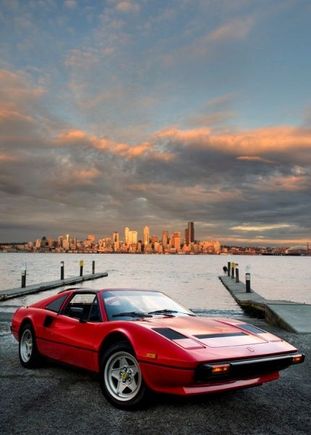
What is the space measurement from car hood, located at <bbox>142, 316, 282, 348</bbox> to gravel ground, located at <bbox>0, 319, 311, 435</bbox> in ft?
2.19

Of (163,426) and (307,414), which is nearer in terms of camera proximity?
(163,426)

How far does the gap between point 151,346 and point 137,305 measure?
1.39 m

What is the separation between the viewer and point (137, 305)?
6.08 meters

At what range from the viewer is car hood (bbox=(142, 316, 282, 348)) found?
191 inches

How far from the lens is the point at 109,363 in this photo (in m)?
5.16

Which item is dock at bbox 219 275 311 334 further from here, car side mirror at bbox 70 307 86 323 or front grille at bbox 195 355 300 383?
car side mirror at bbox 70 307 86 323

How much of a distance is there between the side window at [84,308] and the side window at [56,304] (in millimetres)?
180

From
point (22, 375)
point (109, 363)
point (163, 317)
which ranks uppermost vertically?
point (163, 317)

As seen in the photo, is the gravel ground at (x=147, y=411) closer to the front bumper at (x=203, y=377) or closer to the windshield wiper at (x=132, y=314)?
the front bumper at (x=203, y=377)

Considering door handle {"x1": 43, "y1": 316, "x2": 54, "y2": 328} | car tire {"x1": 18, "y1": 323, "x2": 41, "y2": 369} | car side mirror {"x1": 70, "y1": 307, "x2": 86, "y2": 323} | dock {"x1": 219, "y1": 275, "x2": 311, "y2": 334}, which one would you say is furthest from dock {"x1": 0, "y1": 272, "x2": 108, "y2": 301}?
car side mirror {"x1": 70, "y1": 307, "x2": 86, "y2": 323}

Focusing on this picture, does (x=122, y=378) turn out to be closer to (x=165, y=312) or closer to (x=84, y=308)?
(x=165, y=312)

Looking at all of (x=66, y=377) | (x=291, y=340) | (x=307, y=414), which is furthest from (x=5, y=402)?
(x=291, y=340)

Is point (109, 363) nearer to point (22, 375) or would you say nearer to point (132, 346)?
point (132, 346)

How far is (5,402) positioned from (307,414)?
3509mm
